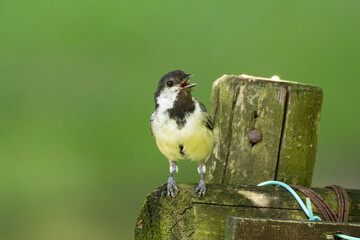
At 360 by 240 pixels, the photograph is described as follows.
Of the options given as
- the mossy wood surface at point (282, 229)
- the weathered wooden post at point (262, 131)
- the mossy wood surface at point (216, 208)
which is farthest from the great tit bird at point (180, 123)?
the mossy wood surface at point (282, 229)

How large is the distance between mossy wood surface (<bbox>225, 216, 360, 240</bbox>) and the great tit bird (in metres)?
1.30

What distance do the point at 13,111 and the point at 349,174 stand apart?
518 centimetres

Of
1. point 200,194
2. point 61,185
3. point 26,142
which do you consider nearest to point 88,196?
point 61,185

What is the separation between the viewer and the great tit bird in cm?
455

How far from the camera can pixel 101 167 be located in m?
10.4

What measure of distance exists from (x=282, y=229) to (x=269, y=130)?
1244 mm

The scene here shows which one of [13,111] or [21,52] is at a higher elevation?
[21,52]

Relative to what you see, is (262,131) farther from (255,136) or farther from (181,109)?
(181,109)

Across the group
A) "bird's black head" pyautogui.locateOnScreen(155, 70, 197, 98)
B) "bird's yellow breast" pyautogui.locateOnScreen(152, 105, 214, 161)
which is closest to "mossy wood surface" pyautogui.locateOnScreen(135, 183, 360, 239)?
"bird's yellow breast" pyautogui.locateOnScreen(152, 105, 214, 161)

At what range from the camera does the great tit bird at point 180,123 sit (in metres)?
4.55

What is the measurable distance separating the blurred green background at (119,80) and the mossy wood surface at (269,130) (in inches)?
188

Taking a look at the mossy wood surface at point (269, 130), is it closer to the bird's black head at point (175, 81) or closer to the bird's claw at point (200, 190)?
the bird's black head at point (175, 81)

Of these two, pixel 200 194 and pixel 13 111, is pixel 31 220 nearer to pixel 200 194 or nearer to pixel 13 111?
pixel 13 111

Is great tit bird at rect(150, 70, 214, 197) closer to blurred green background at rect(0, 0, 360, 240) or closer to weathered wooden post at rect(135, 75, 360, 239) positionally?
weathered wooden post at rect(135, 75, 360, 239)
